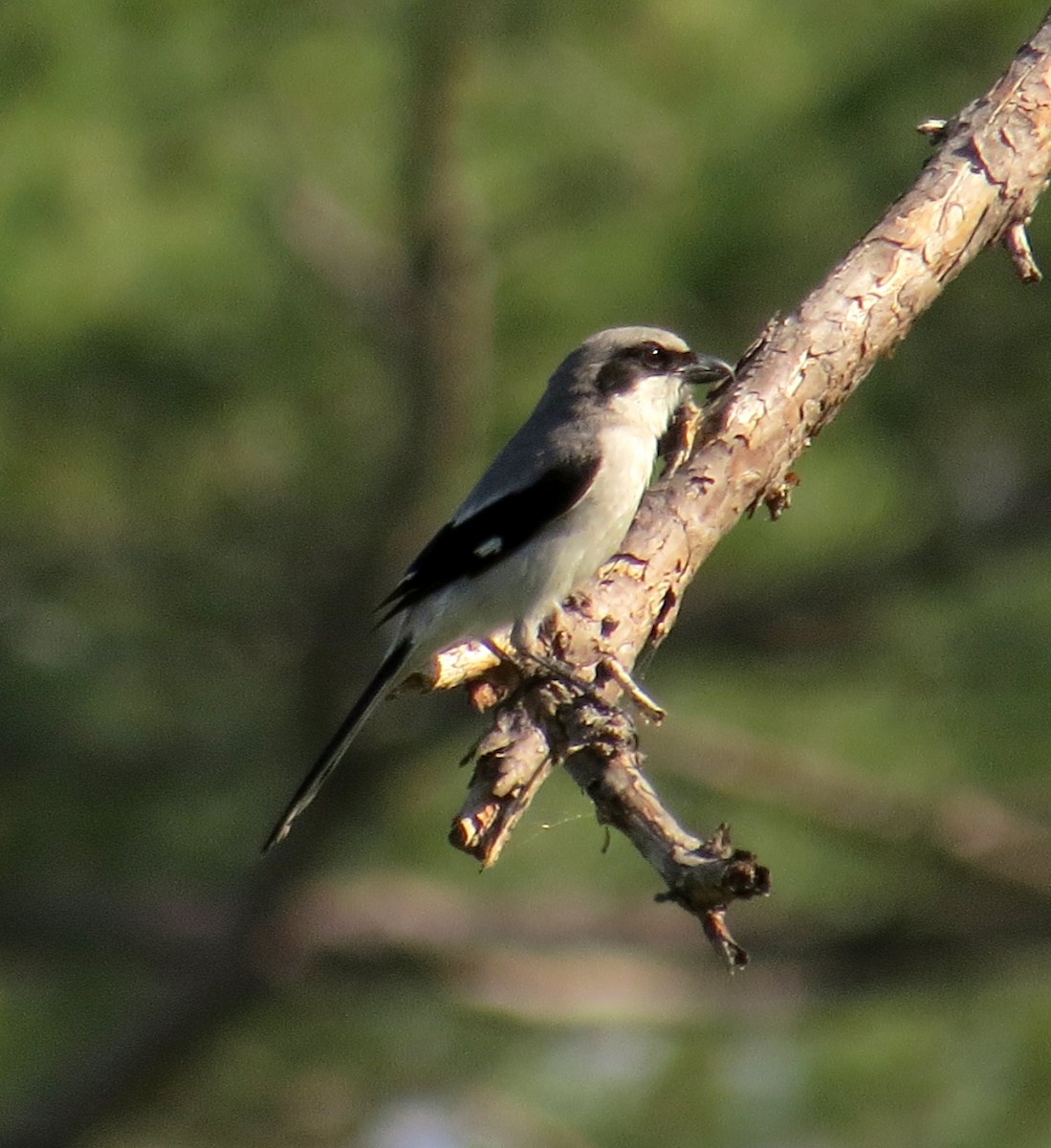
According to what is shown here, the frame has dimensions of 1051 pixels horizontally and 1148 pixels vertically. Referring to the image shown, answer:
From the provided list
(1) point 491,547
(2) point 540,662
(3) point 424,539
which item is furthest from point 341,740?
(3) point 424,539

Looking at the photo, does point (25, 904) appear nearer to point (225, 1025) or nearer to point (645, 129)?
point (225, 1025)

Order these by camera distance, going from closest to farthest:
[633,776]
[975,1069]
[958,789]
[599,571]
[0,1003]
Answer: [633,776], [599,571], [958,789], [975,1069], [0,1003]

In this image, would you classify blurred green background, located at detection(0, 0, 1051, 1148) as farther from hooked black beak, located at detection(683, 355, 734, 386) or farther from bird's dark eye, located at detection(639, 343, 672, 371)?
hooked black beak, located at detection(683, 355, 734, 386)

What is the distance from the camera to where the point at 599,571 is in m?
3.05

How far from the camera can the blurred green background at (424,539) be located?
6062 mm

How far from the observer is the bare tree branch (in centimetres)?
295

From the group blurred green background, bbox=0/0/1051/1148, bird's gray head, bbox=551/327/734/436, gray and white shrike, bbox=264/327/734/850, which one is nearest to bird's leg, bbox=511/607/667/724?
gray and white shrike, bbox=264/327/734/850

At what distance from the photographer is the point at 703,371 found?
159 inches

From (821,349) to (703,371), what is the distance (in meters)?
1.01

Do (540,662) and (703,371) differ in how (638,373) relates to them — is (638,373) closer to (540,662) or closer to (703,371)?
(703,371)

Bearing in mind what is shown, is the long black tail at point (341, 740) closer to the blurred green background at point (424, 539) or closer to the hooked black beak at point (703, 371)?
the hooked black beak at point (703, 371)

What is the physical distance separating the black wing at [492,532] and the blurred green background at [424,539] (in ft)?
6.83

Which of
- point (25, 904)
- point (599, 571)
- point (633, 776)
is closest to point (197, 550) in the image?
point (25, 904)

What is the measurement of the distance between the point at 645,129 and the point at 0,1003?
17.3 feet
